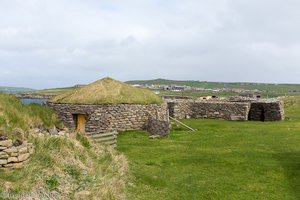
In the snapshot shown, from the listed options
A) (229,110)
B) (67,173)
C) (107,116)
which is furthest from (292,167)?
(229,110)

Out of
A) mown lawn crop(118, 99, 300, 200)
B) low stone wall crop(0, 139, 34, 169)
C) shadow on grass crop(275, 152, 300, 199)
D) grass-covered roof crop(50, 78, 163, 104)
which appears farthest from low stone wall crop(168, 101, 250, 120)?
low stone wall crop(0, 139, 34, 169)

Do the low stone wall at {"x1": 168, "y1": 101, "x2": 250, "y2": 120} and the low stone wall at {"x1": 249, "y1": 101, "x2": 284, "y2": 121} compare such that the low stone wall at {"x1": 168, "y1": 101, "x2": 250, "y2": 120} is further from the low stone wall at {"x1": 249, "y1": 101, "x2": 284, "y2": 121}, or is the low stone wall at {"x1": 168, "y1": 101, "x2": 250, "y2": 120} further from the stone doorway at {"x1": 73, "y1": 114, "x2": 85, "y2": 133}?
the stone doorway at {"x1": 73, "y1": 114, "x2": 85, "y2": 133}

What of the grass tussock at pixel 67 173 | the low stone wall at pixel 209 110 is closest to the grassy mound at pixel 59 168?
the grass tussock at pixel 67 173

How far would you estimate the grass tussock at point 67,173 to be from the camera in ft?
30.1

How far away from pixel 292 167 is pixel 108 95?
13.5m

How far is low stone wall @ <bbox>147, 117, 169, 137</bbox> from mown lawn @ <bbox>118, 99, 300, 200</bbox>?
1.66 feet

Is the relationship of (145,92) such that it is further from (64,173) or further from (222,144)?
(64,173)

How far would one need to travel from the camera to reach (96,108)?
79.9 ft

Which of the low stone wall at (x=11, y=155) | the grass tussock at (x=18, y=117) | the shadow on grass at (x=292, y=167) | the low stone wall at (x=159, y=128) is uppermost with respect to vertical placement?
the grass tussock at (x=18, y=117)

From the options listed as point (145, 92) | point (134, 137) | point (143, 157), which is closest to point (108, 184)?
point (143, 157)

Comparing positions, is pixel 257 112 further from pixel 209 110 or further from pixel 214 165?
pixel 214 165

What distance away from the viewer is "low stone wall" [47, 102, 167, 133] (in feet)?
79.7

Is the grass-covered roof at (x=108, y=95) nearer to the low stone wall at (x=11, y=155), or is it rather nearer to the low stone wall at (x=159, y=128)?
the low stone wall at (x=159, y=128)

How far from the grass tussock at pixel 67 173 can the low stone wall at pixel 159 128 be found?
8133mm
